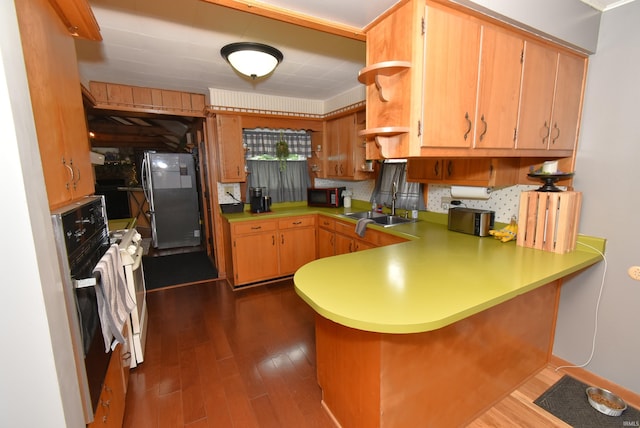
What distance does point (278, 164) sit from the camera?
411 cm

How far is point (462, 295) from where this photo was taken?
4.09 ft

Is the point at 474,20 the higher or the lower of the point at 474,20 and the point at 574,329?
the higher

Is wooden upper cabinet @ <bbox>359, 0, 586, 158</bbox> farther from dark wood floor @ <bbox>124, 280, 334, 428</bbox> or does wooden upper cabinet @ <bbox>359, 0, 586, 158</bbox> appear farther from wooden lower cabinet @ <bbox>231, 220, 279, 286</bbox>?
wooden lower cabinet @ <bbox>231, 220, 279, 286</bbox>

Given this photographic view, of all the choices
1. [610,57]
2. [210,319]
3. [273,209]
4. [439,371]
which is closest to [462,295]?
[439,371]

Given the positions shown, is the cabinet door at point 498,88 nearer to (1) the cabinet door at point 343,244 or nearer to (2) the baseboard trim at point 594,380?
(2) the baseboard trim at point 594,380

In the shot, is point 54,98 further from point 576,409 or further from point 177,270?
point 177,270

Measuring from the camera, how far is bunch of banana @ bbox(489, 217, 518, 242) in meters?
2.07

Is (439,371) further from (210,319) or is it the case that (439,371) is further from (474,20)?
(210,319)

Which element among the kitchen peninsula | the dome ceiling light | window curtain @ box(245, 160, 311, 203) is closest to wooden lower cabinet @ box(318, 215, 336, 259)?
window curtain @ box(245, 160, 311, 203)

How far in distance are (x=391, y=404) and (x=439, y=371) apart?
32 cm

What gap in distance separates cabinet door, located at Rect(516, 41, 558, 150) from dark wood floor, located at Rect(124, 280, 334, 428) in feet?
6.89

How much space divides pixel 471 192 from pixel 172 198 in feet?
16.0

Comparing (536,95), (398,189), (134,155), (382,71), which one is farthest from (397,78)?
(134,155)

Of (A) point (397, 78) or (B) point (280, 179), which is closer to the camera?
(A) point (397, 78)
